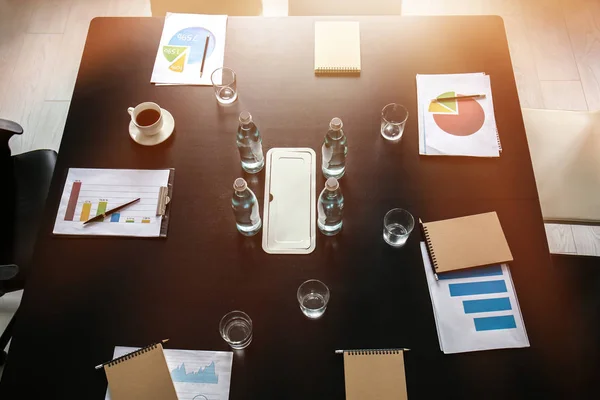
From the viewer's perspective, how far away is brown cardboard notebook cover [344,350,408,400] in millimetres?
986

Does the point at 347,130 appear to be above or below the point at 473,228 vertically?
above

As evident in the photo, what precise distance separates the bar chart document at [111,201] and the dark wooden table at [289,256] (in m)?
0.03

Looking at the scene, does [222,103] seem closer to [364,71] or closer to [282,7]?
[364,71]

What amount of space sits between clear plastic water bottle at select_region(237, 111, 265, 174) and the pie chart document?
1.42 feet

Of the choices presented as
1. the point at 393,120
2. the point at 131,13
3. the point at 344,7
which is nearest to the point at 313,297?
the point at 393,120

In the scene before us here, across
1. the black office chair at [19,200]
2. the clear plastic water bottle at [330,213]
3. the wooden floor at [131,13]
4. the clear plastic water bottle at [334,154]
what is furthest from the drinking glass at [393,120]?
the wooden floor at [131,13]

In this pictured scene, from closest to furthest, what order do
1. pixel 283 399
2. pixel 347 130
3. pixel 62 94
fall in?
pixel 283 399, pixel 347 130, pixel 62 94

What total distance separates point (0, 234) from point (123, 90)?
2.05 ft

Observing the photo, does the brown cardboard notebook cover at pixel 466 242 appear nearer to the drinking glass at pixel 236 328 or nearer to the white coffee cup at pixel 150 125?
the drinking glass at pixel 236 328

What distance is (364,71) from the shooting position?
1.40 m

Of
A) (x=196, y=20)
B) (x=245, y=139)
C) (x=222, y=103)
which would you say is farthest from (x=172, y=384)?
(x=196, y=20)

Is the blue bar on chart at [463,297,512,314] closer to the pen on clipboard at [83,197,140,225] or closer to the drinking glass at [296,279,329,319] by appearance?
→ the drinking glass at [296,279,329,319]

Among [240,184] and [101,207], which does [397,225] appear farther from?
[101,207]

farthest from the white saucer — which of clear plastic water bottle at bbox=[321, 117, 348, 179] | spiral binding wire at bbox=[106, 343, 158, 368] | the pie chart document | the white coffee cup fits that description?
the pie chart document
